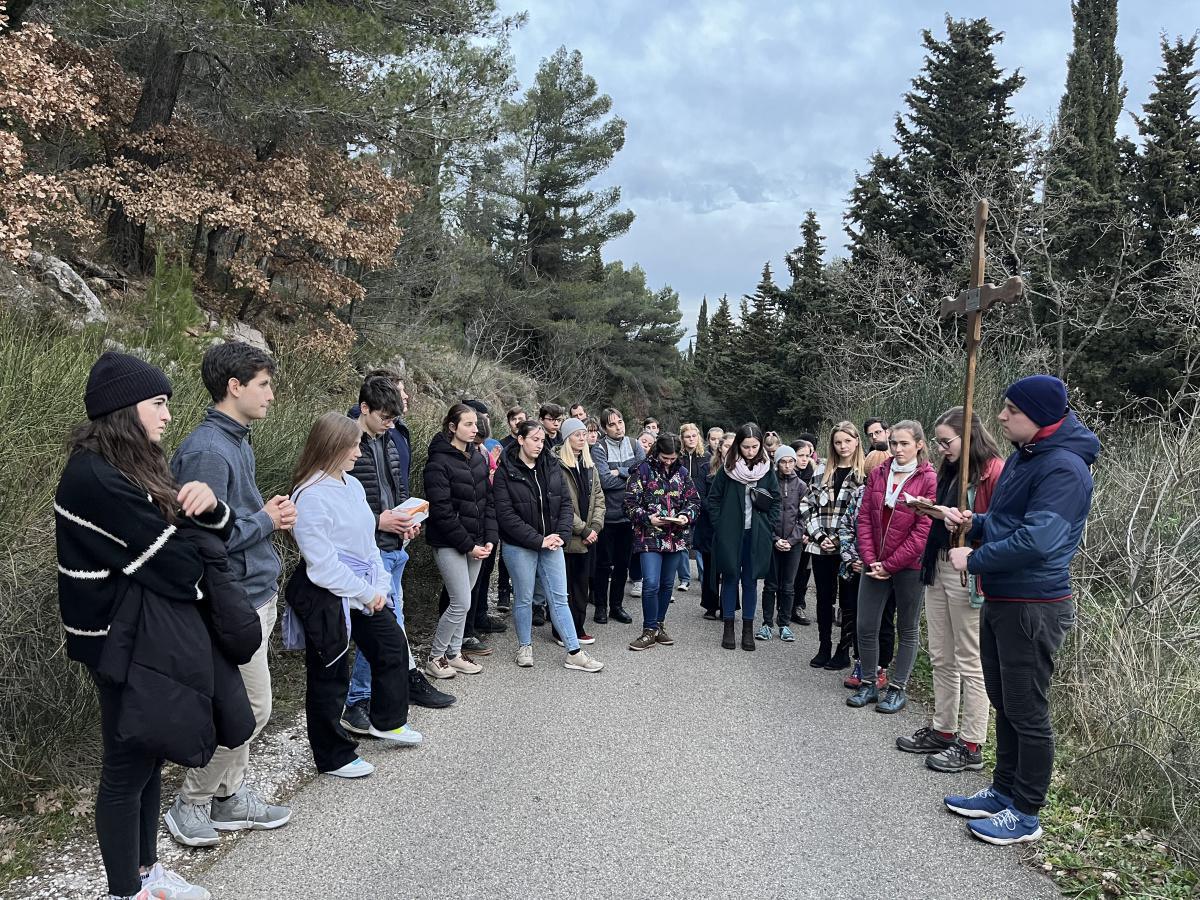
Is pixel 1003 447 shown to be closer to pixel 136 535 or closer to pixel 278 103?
pixel 136 535

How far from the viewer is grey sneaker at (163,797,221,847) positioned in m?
3.21

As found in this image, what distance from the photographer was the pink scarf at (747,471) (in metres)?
6.59

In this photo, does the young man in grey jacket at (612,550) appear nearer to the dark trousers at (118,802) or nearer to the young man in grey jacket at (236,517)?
the young man in grey jacket at (236,517)

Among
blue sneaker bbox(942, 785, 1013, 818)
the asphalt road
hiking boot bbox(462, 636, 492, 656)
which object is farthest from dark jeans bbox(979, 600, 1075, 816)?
hiking boot bbox(462, 636, 492, 656)

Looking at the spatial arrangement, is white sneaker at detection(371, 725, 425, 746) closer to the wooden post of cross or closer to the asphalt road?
the asphalt road

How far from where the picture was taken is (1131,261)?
19.3m

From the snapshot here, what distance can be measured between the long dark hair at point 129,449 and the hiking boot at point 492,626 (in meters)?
4.67

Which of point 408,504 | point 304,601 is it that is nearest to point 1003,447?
point 408,504

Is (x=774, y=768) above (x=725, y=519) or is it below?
below

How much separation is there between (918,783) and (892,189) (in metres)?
28.8

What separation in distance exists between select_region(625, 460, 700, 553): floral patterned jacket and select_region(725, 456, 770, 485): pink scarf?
532 millimetres

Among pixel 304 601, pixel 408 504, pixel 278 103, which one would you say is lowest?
pixel 304 601

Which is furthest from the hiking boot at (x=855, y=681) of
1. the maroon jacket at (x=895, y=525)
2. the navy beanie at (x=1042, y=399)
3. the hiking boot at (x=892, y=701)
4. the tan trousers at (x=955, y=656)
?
the navy beanie at (x=1042, y=399)

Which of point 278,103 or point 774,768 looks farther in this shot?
point 278,103
